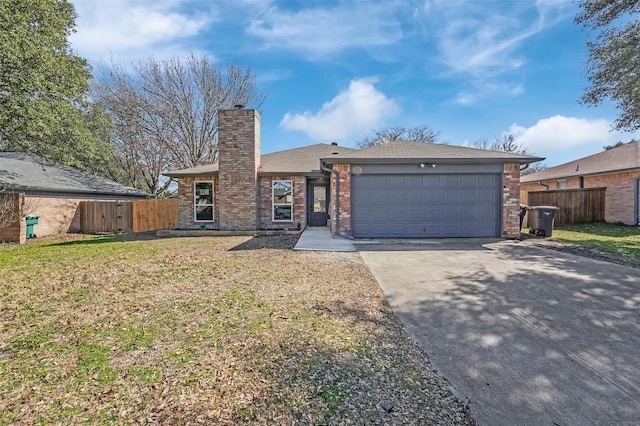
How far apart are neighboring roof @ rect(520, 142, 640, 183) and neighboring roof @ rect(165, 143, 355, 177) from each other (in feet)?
43.1

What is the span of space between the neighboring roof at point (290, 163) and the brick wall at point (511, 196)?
701 centimetres

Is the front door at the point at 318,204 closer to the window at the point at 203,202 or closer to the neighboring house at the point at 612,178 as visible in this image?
the window at the point at 203,202

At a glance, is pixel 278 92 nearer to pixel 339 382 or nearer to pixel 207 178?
pixel 207 178

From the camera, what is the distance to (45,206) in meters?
13.1

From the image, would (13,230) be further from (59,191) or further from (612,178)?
(612,178)

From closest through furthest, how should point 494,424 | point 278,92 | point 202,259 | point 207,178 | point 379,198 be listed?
point 494,424
point 202,259
point 379,198
point 207,178
point 278,92

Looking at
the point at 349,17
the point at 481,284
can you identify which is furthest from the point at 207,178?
the point at 481,284

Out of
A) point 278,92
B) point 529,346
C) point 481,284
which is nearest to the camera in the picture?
point 529,346

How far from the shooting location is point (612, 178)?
46.7 feet

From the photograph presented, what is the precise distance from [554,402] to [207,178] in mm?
12903

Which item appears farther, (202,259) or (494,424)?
(202,259)

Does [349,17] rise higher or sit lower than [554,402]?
higher

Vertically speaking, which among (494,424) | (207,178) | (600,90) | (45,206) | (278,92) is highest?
(278,92)

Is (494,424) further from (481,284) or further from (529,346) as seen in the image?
(481,284)
